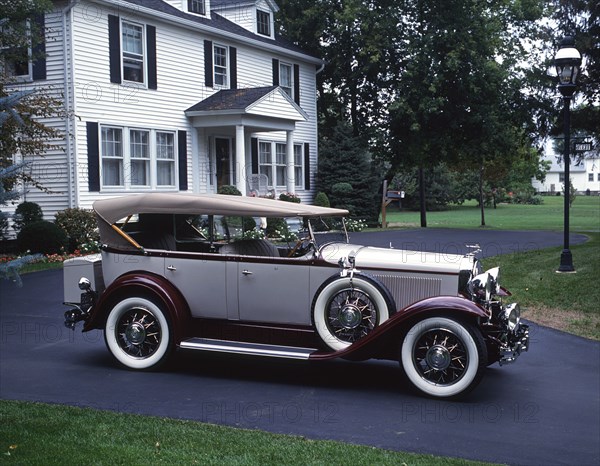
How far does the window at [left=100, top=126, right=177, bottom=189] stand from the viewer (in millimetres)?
20750

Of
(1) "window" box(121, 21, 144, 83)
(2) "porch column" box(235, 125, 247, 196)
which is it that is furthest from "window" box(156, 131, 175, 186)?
(2) "porch column" box(235, 125, 247, 196)

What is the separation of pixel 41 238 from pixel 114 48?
645 cm

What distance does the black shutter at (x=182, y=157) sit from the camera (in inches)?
920

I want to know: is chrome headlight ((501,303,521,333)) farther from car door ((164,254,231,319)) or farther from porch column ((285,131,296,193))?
porch column ((285,131,296,193))

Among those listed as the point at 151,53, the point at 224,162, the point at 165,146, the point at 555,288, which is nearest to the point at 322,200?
the point at 224,162

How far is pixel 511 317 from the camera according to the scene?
6.86m

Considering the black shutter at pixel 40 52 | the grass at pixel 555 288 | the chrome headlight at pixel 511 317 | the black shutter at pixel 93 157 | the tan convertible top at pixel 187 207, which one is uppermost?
the black shutter at pixel 40 52

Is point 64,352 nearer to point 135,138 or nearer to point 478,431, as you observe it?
point 478,431

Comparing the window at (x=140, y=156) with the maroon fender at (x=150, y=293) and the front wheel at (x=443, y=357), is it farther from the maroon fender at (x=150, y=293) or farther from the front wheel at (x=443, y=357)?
the front wheel at (x=443, y=357)

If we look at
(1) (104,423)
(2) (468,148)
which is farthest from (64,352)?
(2) (468,148)

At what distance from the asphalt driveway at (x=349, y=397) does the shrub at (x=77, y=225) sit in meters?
9.92

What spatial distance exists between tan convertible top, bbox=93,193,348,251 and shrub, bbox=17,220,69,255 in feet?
32.9

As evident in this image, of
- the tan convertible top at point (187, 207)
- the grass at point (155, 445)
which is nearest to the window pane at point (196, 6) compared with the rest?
the tan convertible top at point (187, 207)

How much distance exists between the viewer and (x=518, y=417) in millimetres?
6184
